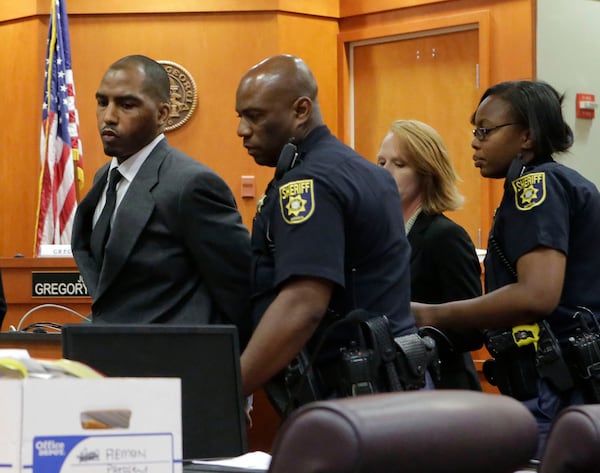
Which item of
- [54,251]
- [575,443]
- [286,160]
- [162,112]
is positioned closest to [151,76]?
[162,112]

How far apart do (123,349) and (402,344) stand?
0.83m

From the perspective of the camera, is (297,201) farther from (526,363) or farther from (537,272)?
(526,363)

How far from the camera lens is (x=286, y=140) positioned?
281cm

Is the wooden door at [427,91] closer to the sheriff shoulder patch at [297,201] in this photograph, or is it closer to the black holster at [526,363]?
the black holster at [526,363]

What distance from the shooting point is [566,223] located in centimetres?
304

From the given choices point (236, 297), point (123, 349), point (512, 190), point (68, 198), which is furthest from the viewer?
point (68, 198)

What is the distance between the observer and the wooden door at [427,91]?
838cm

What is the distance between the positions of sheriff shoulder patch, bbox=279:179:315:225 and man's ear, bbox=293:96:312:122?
0.24 m

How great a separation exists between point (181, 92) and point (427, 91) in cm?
187

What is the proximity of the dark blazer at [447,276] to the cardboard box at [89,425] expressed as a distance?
189 cm

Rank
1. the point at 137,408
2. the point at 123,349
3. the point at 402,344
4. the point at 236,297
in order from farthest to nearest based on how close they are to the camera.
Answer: the point at 236,297, the point at 402,344, the point at 123,349, the point at 137,408

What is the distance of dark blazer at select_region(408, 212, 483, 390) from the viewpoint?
3439mm

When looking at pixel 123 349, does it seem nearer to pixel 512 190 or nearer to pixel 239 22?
pixel 512 190

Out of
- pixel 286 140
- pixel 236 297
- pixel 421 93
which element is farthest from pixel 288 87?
pixel 421 93
